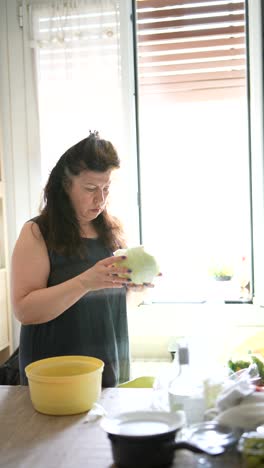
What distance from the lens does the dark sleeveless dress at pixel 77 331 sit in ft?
5.60

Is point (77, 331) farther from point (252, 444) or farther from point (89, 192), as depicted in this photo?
point (252, 444)

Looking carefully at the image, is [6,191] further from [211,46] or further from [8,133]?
[211,46]

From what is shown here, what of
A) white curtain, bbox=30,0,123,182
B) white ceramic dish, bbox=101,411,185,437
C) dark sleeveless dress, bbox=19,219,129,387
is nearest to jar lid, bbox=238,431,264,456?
white ceramic dish, bbox=101,411,185,437

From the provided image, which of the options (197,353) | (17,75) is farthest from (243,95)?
(197,353)

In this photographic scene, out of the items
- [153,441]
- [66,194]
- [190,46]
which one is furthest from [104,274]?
[190,46]

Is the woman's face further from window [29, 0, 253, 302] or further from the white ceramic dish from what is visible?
window [29, 0, 253, 302]

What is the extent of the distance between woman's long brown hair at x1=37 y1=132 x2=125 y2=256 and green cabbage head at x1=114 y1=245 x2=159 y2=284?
212 millimetres

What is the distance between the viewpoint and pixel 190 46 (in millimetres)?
3131

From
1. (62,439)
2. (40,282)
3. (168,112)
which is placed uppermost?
(168,112)

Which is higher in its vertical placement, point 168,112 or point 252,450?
point 168,112

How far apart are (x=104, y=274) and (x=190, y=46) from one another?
6.78ft

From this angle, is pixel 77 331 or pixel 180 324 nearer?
pixel 77 331

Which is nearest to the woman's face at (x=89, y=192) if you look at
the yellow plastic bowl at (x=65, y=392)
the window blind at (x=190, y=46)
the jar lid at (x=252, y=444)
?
the yellow plastic bowl at (x=65, y=392)

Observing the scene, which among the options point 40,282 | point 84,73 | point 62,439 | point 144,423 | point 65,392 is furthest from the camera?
point 84,73
